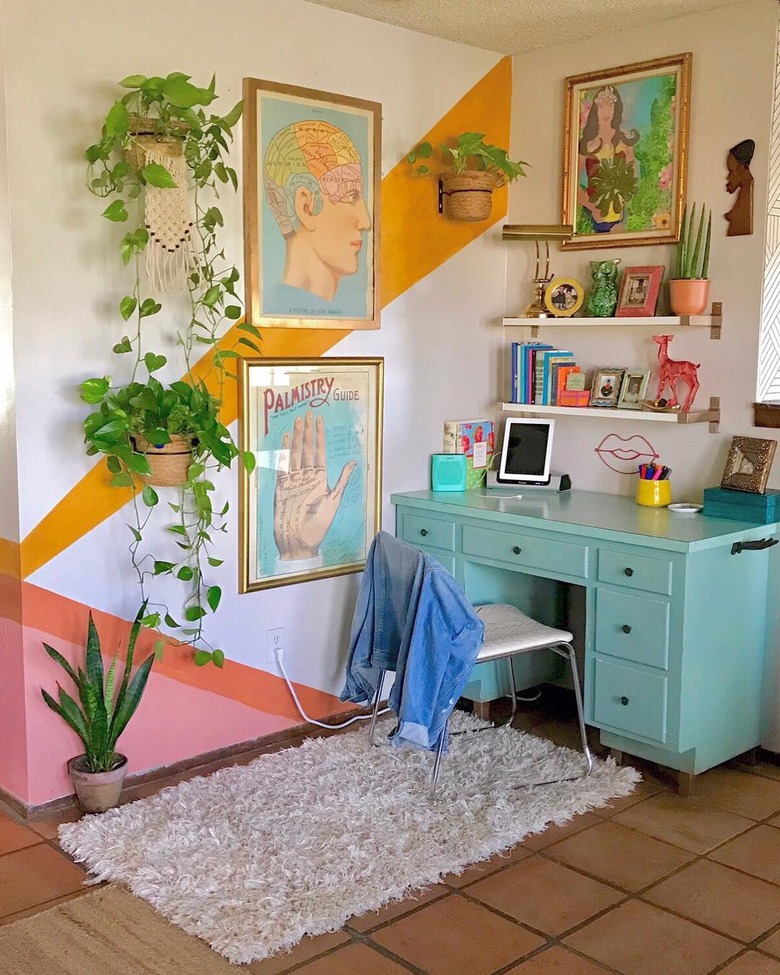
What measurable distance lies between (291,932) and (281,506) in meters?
1.42

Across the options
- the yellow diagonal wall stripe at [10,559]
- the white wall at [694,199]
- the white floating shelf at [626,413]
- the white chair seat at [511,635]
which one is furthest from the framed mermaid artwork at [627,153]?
the yellow diagonal wall stripe at [10,559]

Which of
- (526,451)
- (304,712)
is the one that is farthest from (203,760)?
(526,451)

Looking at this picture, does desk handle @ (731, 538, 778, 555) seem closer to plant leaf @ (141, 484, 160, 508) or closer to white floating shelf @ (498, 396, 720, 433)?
white floating shelf @ (498, 396, 720, 433)

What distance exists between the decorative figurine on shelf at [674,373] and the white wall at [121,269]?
0.75 m

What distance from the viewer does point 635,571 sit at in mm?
3143

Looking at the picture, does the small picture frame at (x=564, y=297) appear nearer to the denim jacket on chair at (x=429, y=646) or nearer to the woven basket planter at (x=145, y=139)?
the denim jacket on chair at (x=429, y=646)

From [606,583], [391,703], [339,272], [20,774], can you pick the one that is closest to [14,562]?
[20,774]

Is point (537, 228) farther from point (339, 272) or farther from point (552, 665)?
point (552, 665)

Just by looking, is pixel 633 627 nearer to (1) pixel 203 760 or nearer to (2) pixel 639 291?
(2) pixel 639 291

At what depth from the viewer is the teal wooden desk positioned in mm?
3086

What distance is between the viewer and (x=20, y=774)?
119 inches

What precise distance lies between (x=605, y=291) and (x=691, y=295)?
1.20 feet

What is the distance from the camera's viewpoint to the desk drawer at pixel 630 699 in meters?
3.13

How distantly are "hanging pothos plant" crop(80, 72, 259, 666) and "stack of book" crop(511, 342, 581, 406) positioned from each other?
113cm
